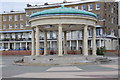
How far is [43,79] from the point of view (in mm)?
12773

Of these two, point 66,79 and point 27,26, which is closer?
point 66,79

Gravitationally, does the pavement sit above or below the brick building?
below

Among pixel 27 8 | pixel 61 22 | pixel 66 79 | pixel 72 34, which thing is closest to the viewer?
pixel 66 79

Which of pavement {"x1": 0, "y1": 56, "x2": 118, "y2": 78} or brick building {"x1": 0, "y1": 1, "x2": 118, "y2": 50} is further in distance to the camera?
brick building {"x1": 0, "y1": 1, "x2": 118, "y2": 50}

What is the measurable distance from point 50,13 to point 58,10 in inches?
40.5

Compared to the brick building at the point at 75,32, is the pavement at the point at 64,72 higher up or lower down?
lower down

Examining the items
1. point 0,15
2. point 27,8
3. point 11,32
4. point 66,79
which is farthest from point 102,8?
point 66,79

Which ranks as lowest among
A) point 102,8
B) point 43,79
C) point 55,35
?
point 43,79

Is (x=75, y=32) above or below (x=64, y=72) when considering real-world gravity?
above

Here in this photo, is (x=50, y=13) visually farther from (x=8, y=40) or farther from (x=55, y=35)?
(x=8, y=40)

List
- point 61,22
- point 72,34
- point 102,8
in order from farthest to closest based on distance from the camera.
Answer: point 72,34 < point 102,8 < point 61,22

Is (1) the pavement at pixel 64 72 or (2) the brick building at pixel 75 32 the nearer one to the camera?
(1) the pavement at pixel 64 72

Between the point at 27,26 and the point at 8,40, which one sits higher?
the point at 27,26

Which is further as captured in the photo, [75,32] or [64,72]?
[75,32]
